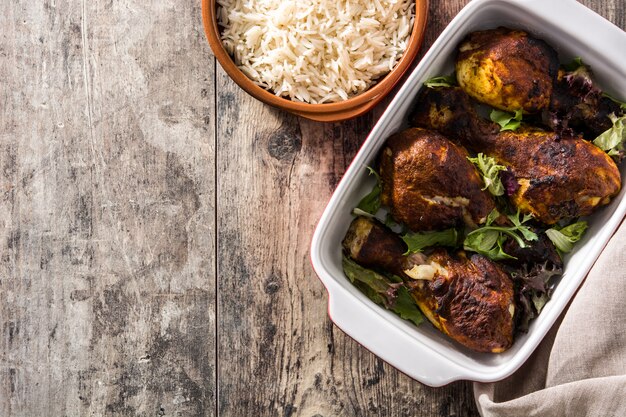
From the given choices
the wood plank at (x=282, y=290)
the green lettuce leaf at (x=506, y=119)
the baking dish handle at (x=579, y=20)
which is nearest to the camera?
the baking dish handle at (x=579, y=20)

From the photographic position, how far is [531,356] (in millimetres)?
1821

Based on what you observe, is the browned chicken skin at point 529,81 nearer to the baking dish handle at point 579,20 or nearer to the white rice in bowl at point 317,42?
the baking dish handle at point 579,20

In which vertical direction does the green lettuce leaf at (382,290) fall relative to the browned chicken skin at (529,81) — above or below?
below

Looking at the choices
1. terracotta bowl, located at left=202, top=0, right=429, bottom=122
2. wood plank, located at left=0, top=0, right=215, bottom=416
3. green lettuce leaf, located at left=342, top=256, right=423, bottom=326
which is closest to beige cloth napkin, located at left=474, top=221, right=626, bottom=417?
green lettuce leaf, located at left=342, top=256, right=423, bottom=326

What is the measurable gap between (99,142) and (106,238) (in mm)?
286

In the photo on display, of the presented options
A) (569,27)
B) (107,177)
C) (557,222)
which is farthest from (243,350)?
(569,27)

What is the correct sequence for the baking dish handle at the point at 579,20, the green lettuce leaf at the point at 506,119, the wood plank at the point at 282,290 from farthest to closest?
1. the wood plank at the point at 282,290
2. the green lettuce leaf at the point at 506,119
3. the baking dish handle at the point at 579,20

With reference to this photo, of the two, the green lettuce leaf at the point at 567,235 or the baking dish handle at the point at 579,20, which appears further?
the green lettuce leaf at the point at 567,235

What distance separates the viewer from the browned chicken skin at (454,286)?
1666 millimetres

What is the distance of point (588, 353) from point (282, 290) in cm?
85

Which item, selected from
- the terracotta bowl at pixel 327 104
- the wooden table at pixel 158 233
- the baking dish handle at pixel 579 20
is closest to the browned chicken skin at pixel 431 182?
the terracotta bowl at pixel 327 104

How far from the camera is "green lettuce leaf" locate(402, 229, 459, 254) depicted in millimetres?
1736

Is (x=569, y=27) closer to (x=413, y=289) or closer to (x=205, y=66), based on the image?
(x=413, y=289)

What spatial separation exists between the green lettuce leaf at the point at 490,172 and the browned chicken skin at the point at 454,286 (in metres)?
0.18
